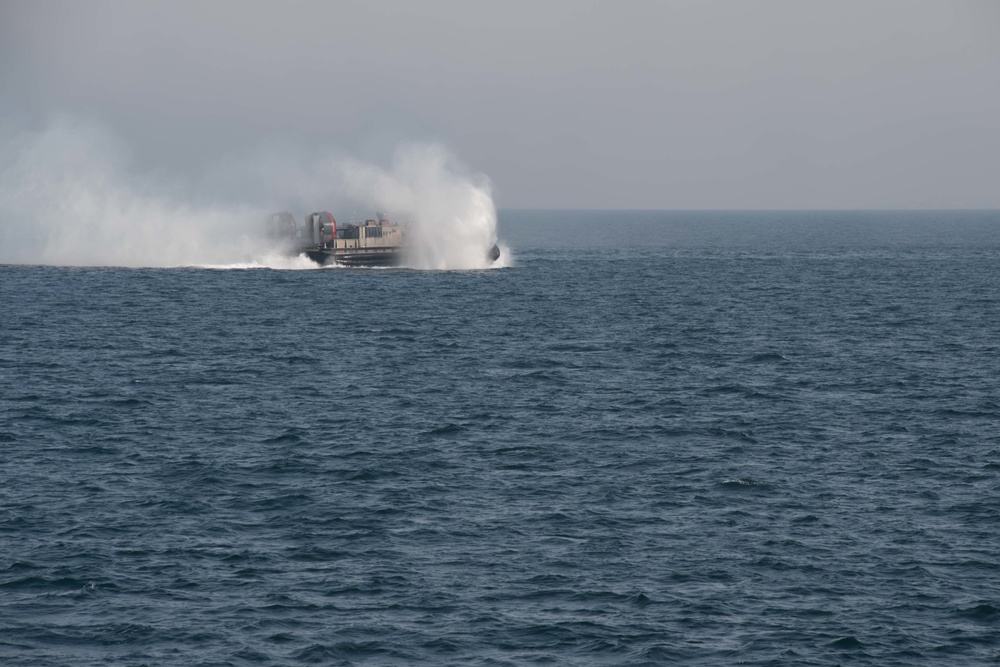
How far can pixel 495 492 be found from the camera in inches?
1512

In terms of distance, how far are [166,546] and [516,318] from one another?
53.3m

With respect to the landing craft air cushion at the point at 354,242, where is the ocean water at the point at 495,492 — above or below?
below

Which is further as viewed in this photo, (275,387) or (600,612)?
(275,387)

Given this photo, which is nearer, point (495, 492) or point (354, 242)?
point (495, 492)

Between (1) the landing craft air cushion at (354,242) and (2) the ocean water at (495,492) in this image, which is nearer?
(2) the ocean water at (495,492)

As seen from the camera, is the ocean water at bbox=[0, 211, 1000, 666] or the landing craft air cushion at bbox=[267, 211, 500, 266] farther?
the landing craft air cushion at bbox=[267, 211, 500, 266]

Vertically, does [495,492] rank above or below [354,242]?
below

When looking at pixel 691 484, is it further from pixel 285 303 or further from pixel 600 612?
pixel 285 303

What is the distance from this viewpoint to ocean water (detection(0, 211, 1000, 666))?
2730 centimetres

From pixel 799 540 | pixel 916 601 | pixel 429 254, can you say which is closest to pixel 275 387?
pixel 799 540

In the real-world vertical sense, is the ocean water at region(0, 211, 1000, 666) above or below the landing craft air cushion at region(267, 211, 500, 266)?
below

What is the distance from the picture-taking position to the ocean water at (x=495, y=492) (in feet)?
89.6

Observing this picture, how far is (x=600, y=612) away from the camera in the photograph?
28.4m

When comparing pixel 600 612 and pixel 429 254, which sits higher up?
pixel 429 254
